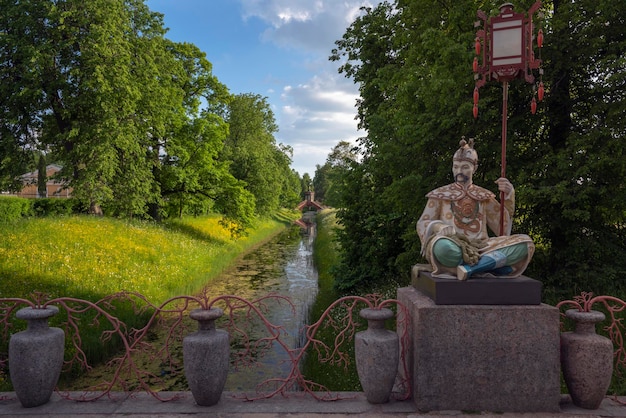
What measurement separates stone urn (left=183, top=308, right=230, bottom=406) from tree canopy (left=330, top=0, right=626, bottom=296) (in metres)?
7.06

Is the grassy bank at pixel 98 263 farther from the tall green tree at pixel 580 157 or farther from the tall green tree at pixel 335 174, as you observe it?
the tall green tree at pixel 580 157

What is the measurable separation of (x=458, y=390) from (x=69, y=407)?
167 inches

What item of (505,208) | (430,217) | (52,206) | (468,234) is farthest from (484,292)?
(52,206)

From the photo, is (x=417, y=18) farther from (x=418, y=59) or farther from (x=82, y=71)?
(x=82, y=71)

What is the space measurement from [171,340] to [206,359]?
25.6 feet

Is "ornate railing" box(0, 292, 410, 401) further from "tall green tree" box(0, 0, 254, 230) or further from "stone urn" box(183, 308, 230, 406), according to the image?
"tall green tree" box(0, 0, 254, 230)

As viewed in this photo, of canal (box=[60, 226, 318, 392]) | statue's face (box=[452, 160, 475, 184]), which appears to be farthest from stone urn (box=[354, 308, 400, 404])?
statue's face (box=[452, 160, 475, 184])

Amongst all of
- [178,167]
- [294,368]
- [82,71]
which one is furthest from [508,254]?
[178,167]

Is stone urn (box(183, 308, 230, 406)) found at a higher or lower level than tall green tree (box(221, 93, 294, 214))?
lower

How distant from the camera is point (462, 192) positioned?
5273 millimetres

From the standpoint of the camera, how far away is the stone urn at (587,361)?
432 cm

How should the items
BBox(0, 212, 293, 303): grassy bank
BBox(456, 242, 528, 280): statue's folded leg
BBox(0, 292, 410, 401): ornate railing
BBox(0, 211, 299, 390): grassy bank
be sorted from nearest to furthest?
BBox(456, 242, 528, 280): statue's folded leg
BBox(0, 292, 410, 401): ornate railing
BBox(0, 211, 299, 390): grassy bank
BBox(0, 212, 293, 303): grassy bank

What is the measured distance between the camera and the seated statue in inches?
182

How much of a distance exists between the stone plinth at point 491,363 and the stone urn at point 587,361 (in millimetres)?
197
